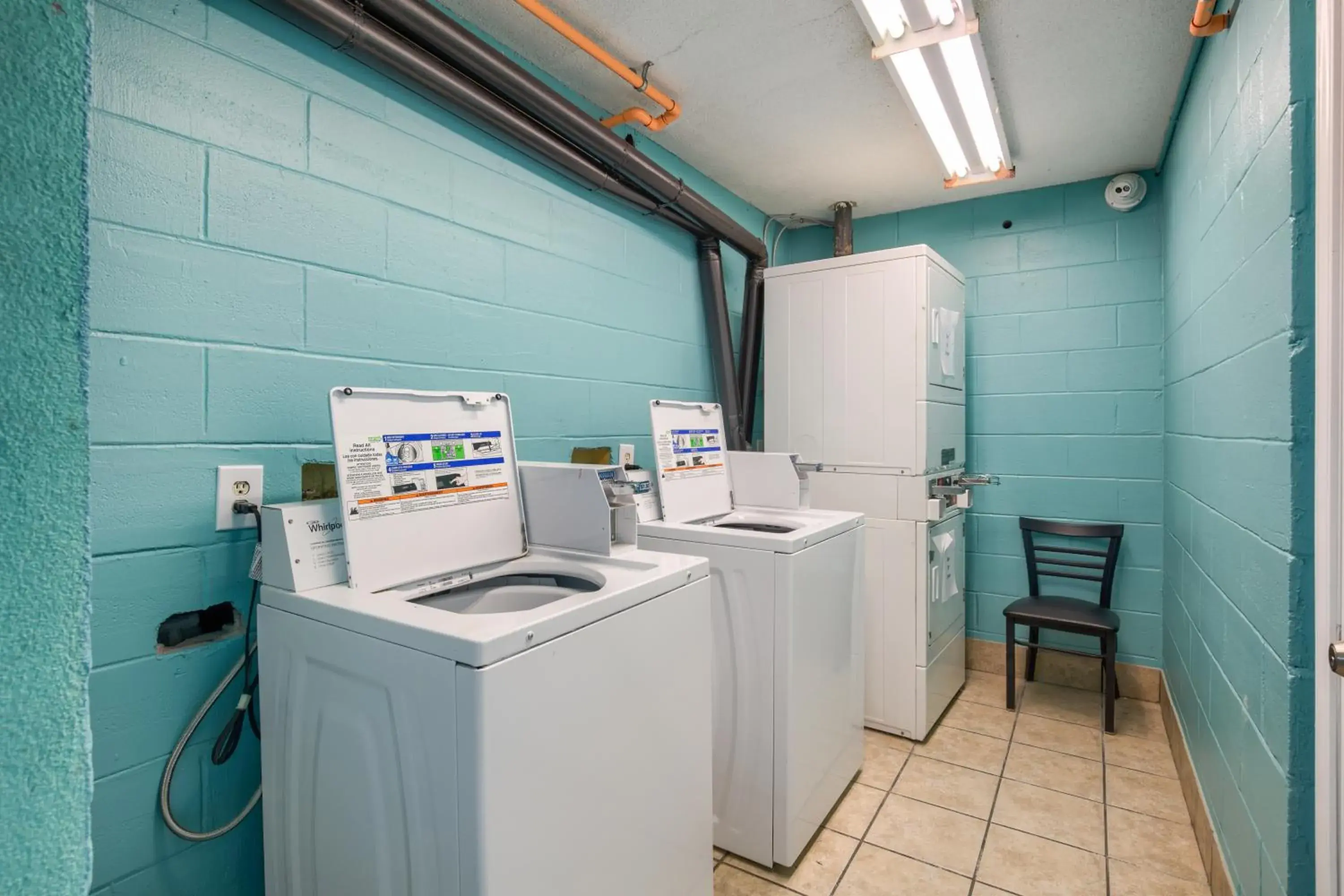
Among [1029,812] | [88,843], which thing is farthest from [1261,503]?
[88,843]

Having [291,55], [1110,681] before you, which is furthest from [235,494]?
[1110,681]

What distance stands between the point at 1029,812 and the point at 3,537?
2.67m

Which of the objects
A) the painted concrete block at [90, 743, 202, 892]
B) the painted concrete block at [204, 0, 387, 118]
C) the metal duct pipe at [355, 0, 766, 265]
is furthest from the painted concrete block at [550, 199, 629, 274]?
the painted concrete block at [90, 743, 202, 892]

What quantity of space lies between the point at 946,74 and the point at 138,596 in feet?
8.45

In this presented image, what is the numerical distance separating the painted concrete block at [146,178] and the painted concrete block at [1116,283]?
3.49 m

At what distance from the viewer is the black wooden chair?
2707 millimetres

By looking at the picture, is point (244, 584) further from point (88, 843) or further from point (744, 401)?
point (744, 401)

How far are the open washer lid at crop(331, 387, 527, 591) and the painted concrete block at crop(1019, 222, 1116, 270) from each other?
2.87 m

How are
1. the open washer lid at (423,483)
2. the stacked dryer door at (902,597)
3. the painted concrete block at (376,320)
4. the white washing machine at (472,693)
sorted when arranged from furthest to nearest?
the stacked dryer door at (902,597) < the painted concrete block at (376,320) < the open washer lid at (423,483) < the white washing machine at (472,693)

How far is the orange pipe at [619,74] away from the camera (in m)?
1.75

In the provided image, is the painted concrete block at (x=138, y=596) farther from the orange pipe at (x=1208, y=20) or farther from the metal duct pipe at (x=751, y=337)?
the orange pipe at (x=1208, y=20)

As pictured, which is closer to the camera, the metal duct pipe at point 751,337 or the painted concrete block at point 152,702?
the painted concrete block at point 152,702

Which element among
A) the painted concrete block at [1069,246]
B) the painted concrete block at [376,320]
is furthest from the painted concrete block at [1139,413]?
the painted concrete block at [376,320]

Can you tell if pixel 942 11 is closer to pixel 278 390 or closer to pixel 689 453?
pixel 689 453
